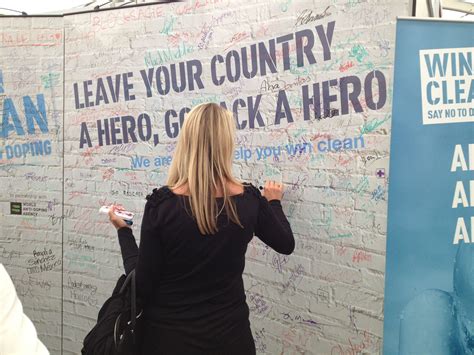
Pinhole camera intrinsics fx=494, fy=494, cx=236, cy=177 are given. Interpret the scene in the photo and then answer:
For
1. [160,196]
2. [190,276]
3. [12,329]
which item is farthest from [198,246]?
[12,329]

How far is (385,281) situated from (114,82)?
6.82 feet

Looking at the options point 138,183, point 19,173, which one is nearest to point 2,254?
point 19,173

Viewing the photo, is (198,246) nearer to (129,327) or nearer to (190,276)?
(190,276)

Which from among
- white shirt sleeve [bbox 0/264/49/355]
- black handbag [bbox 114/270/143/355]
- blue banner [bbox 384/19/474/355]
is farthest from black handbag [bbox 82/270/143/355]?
blue banner [bbox 384/19/474/355]

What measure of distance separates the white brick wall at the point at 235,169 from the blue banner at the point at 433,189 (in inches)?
5.6

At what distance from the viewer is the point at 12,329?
0.97 meters

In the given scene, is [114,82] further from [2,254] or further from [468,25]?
[468,25]

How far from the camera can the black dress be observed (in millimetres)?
1830

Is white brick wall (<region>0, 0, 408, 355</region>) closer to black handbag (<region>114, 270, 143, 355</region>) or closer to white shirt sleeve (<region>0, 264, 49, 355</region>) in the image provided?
black handbag (<region>114, 270, 143, 355</region>)

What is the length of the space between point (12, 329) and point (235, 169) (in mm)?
1877

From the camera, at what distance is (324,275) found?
2445 mm

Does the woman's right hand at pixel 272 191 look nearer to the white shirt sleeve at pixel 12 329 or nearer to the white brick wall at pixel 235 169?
the white brick wall at pixel 235 169

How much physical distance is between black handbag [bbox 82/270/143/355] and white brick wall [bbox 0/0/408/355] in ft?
3.15

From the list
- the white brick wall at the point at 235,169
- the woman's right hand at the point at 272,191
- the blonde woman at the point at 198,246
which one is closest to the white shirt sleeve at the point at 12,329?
the blonde woman at the point at 198,246
